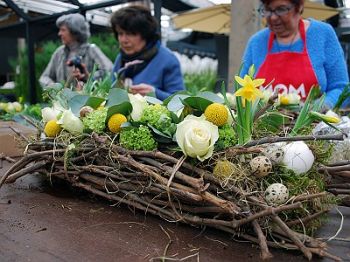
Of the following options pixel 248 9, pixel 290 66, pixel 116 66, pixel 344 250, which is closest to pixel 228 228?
pixel 344 250

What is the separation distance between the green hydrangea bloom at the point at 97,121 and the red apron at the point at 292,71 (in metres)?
1.17

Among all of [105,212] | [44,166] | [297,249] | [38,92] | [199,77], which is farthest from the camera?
[199,77]

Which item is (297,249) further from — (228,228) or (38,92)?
(38,92)

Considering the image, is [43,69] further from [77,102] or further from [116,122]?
[116,122]

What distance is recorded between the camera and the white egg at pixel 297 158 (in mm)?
804

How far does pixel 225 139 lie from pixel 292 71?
4.19 ft

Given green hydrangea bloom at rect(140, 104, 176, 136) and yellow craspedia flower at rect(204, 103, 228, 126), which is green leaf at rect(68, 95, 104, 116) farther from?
yellow craspedia flower at rect(204, 103, 228, 126)

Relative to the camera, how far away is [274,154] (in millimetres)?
799

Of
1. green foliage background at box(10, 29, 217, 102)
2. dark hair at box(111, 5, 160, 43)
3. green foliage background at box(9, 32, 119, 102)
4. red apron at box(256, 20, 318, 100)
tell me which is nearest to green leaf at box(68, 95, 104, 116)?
red apron at box(256, 20, 318, 100)

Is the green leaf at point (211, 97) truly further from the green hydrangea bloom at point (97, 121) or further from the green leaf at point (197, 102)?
the green hydrangea bloom at point (97, 121)

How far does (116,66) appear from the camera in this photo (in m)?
2.44

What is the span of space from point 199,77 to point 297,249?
14.3 feet

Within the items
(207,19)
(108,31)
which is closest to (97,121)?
(207,19)

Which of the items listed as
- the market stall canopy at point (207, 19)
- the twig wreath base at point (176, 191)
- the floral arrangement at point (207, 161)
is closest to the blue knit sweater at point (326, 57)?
the floral arrangement at point (207, 161)
